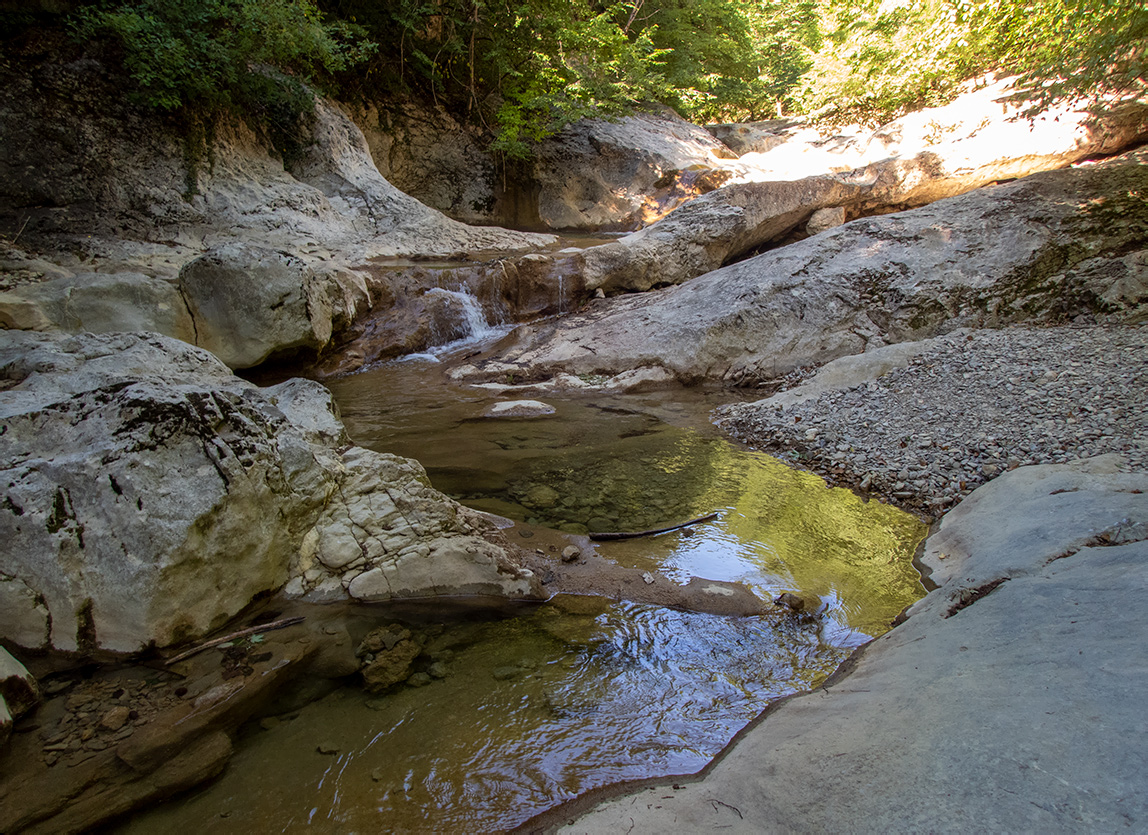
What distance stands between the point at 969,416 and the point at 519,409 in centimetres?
429

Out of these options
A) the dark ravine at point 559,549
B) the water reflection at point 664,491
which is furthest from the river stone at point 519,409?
the dark ravine at point 559,549

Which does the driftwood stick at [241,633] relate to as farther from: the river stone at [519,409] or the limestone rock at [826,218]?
the limestone rock at [826,218]

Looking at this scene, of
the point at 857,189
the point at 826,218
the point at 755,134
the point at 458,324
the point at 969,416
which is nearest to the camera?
the point at 969,416

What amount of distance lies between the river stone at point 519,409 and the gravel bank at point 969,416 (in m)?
1.97

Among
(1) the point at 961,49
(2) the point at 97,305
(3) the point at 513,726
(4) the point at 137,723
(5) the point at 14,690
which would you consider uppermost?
(1) the point at 961,49

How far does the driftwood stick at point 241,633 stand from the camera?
8.46 feet

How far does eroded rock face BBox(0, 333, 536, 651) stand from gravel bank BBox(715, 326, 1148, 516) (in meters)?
3.07

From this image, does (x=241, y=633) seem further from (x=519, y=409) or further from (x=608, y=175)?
(x=608, y=175)

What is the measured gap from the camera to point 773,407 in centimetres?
596

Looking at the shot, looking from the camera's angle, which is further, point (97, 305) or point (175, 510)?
point (97, 305)

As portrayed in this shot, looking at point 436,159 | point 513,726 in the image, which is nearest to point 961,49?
point 436,159

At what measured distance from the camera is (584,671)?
2652mm

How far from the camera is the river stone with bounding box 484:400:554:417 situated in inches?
250

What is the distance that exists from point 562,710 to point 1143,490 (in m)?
3.15
